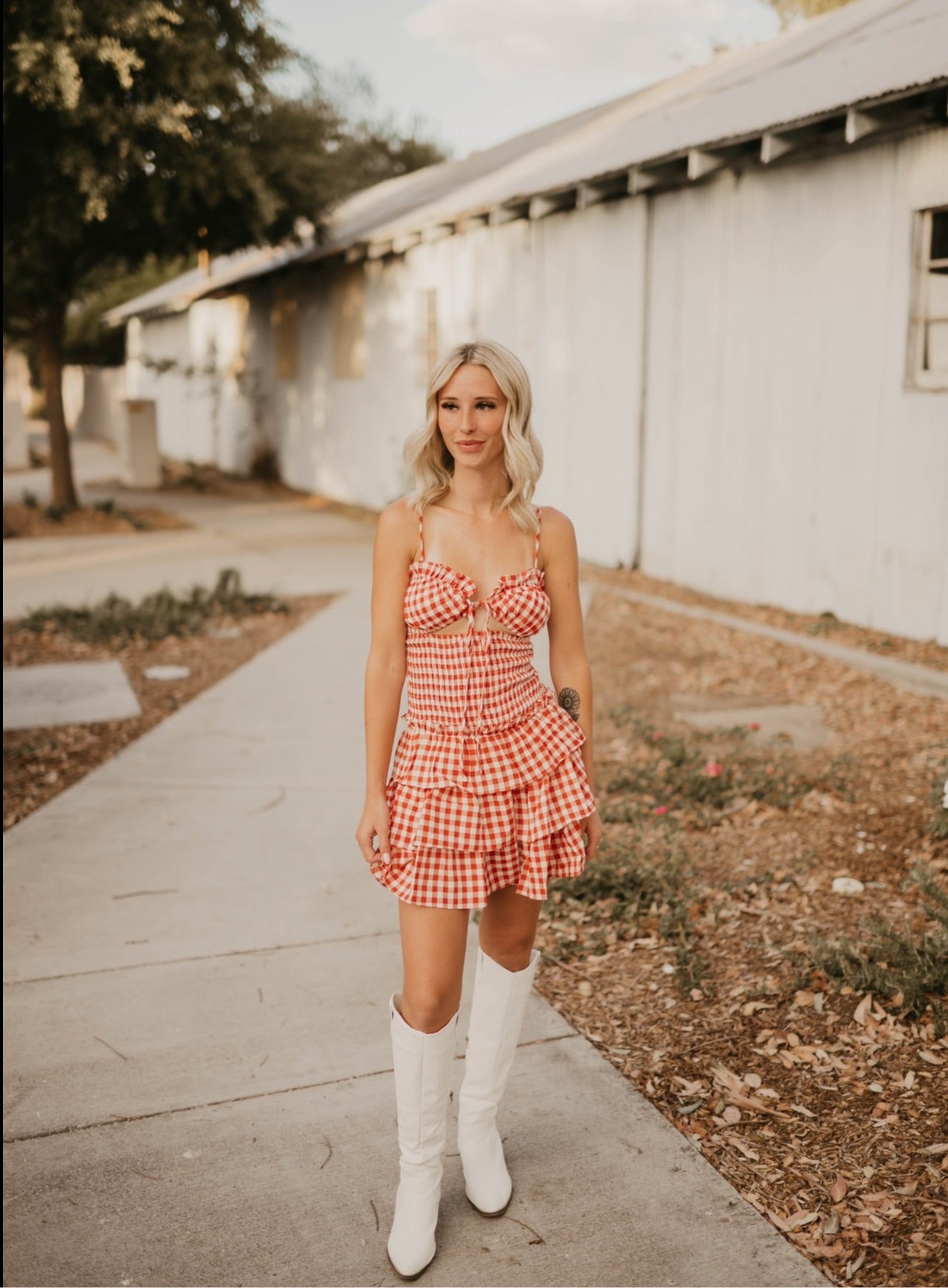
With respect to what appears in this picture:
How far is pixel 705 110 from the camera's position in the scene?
9.55 meters

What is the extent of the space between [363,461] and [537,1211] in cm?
1519

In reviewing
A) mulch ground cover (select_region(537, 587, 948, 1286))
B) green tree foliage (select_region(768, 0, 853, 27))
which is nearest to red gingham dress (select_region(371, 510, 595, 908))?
mulch ground cover (select_region(537, 587, 948, 1286))

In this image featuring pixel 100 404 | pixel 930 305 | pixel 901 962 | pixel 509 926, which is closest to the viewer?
pixel 509 926

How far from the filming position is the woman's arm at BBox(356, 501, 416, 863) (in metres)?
2.45

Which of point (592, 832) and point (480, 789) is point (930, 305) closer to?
point (592, 832)

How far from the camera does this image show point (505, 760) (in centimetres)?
244

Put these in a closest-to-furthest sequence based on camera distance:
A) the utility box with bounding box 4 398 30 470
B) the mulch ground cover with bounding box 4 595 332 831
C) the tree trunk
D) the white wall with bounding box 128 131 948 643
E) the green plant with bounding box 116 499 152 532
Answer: the mulch ground cover with bounding box 4 595 332 831, the white wall with bounding box 128 131 948 643, the green plant with bounding box 116 499 152 532, the tree trunk, the utility box with bounding box 4 398 30 470

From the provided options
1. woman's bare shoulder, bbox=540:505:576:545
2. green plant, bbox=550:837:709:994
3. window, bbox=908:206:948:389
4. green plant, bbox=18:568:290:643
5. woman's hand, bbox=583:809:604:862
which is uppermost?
window, bbox=908:206:948:389

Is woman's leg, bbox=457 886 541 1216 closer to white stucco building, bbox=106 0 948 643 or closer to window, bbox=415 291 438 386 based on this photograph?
white stucco building, bbox=106 0 948 643

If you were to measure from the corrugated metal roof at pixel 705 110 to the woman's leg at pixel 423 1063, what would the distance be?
583 cm

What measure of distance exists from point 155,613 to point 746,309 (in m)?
4.87

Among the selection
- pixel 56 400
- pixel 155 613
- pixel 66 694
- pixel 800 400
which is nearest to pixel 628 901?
pixel 66 694

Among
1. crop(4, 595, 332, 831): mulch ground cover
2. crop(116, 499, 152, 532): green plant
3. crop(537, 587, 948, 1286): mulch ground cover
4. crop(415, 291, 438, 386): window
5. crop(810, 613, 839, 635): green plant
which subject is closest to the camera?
crop(537, 587, 948, 1286): mulch ground cover

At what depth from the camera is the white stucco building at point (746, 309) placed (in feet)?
24.4
